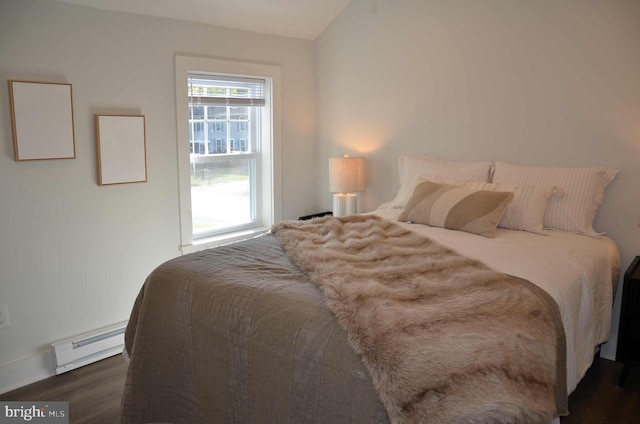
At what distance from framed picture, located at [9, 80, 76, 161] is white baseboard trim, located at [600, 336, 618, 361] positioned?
3.27 meters

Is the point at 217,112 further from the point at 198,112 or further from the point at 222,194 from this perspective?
the point at 222,194

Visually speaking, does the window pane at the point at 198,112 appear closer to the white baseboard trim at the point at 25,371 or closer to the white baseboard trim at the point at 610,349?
the white baseboard trim at the point at 25,371

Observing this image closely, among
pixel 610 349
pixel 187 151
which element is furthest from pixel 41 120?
pixel 610 349

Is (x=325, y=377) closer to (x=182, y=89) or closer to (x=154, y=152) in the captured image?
(x=154, y=152)

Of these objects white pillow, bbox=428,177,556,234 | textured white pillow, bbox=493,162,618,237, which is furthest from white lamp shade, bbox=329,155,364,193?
textured white pillow, bbox=493,162,618,237

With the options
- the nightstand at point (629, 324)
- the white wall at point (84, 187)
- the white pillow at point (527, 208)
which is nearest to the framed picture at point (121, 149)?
the white wall at point (84, 187)

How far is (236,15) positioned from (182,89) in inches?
26.4

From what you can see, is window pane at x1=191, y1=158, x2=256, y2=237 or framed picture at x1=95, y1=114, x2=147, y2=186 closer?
framed picture at x1=95, y1=114, x2=147, y2=186

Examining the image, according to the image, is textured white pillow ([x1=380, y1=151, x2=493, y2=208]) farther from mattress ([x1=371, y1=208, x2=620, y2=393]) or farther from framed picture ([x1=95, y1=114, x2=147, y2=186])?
framed picture ([x1=95, y1=114, x2=147, y2=186])

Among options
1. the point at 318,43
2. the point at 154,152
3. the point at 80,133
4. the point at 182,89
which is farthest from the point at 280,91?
the point at 80,133

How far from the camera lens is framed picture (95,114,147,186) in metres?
2.91

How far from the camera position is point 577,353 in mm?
2135

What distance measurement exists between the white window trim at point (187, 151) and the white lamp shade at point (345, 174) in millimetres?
478

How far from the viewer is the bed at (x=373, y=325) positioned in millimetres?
1415
